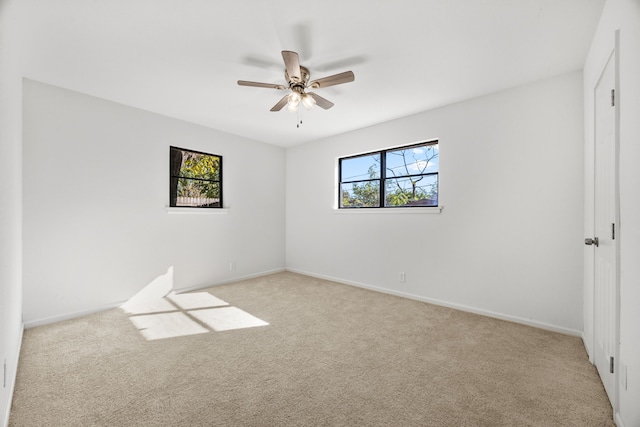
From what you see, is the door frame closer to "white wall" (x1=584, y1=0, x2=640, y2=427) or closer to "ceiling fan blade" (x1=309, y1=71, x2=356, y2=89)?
"white wall" (x1=584, y1=0, x2=640, y2=427)

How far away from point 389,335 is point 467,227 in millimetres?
1587

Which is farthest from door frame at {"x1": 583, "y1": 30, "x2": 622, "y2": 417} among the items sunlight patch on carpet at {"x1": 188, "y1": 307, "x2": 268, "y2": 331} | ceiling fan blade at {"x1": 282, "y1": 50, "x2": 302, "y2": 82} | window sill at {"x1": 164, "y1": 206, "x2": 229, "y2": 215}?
window sill at {"x1": 164, "y1": 206, "x2": 229, "y2": 215}

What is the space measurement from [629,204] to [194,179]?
4376 mm

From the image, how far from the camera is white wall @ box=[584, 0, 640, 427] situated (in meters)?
1.23

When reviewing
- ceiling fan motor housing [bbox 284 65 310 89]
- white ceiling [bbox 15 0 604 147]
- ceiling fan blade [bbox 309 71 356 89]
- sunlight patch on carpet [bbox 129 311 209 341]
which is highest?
white ceiling [bbox 15 0 604 147]

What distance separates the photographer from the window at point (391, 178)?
11.7 ft

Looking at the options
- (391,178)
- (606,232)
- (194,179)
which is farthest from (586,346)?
(194,179)

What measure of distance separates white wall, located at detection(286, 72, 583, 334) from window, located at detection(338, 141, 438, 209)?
0.56ft

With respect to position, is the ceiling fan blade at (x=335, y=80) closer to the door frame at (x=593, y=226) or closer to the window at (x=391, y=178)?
the door frame at (x=593, y=226)

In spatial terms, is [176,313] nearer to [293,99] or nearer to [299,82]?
[293,99]

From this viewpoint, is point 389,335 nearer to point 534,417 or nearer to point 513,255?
point 534,417

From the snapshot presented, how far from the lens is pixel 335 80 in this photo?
7.44 feet

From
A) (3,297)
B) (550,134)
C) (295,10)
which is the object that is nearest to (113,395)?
(3,297)

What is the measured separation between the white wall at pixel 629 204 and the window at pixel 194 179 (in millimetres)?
4330
